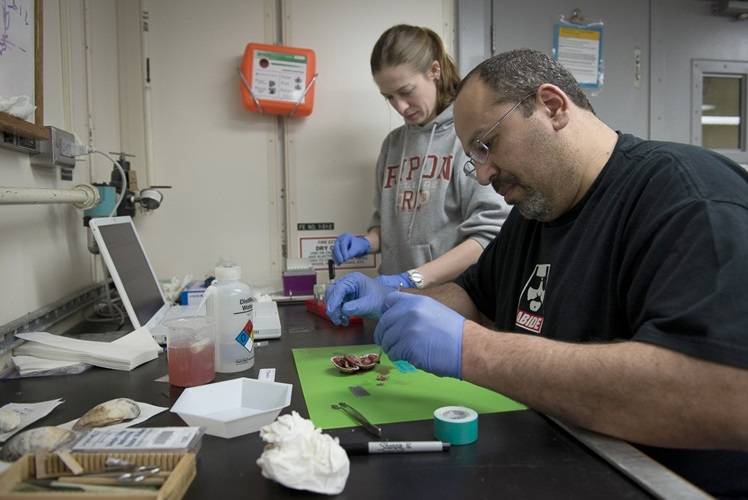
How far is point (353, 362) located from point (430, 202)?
88cm

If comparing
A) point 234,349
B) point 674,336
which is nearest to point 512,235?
point 674,336

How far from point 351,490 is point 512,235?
2.61 feet

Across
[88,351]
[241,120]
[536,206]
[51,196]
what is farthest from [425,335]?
[241,120]

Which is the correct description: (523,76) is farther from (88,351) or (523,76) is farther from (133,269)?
(133,269)

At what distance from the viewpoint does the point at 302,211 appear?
2.25 meters

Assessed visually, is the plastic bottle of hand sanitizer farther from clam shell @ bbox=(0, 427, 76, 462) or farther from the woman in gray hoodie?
the woman in gray hoodie

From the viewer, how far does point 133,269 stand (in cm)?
143

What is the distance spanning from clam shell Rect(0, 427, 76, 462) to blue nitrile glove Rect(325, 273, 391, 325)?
2.13ft

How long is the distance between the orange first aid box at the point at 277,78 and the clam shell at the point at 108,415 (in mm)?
1554

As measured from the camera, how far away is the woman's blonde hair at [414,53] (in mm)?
1649

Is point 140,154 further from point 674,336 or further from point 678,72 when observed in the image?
point 678,72

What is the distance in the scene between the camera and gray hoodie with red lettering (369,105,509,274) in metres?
1.61

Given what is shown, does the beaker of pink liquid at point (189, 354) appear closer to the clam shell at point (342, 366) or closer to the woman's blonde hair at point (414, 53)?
the clam shell at point (342, 366)

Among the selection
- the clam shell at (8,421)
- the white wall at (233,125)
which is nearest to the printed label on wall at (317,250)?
the white wall at (233,125)
